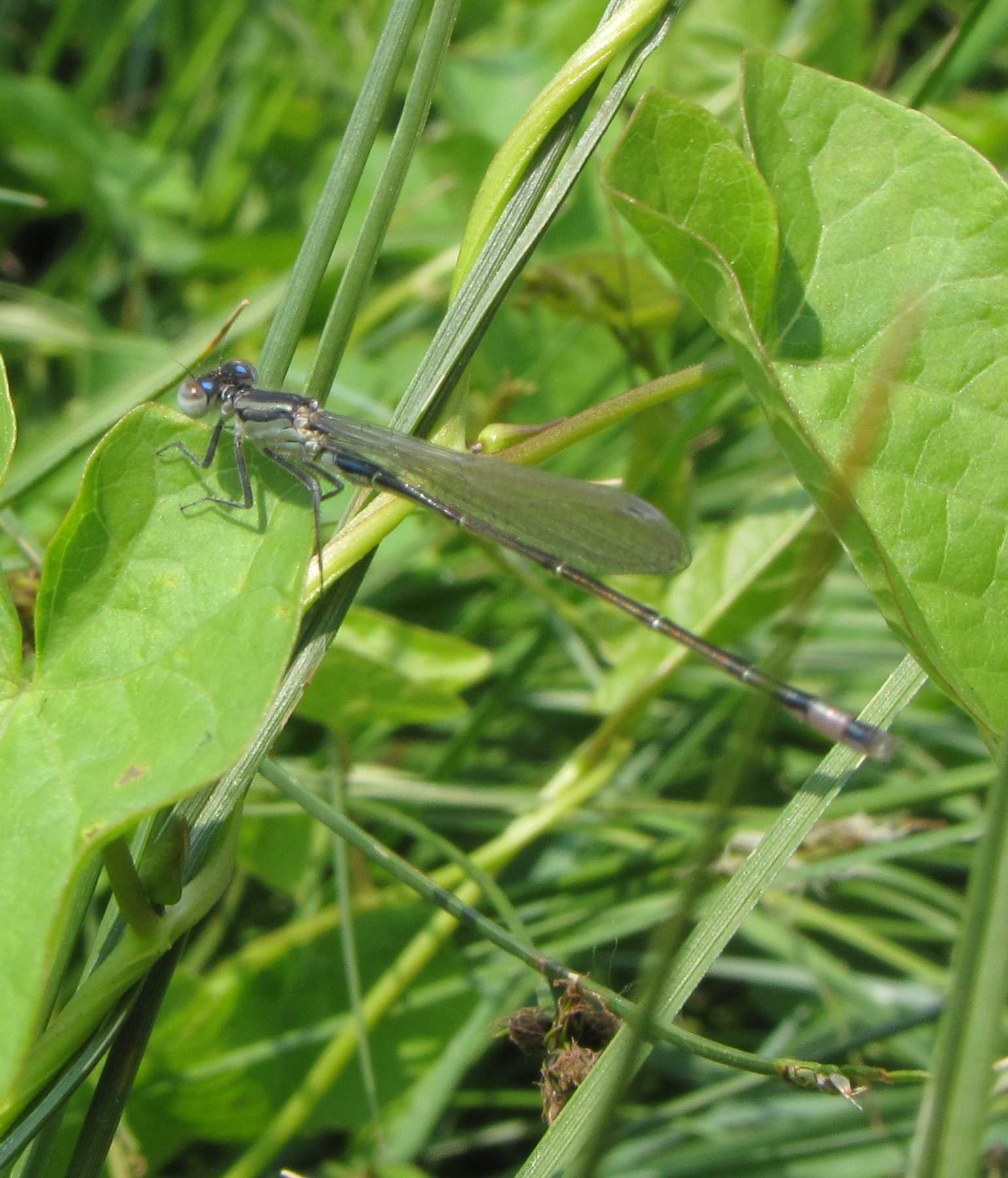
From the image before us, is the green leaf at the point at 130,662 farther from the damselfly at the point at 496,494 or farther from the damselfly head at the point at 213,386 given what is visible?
the damselfly head at the point at 213,386

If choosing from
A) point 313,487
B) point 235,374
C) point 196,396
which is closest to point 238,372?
point 235,374

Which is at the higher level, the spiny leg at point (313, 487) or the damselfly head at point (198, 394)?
the spiny leg at point (313, 487)

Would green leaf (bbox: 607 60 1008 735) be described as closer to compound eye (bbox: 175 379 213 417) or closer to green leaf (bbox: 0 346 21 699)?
green leaf (bbox: 0 346 21 699)

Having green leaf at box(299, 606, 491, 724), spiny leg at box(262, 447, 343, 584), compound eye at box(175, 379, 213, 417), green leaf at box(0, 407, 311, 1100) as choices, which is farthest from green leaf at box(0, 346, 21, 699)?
green leaf at box(299, 606, 491, 724)

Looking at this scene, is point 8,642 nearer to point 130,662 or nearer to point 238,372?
point 130,662

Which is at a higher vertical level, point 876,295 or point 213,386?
point 876,295

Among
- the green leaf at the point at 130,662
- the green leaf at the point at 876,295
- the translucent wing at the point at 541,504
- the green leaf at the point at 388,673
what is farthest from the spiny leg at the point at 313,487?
the green leaf at the point at 876,295
